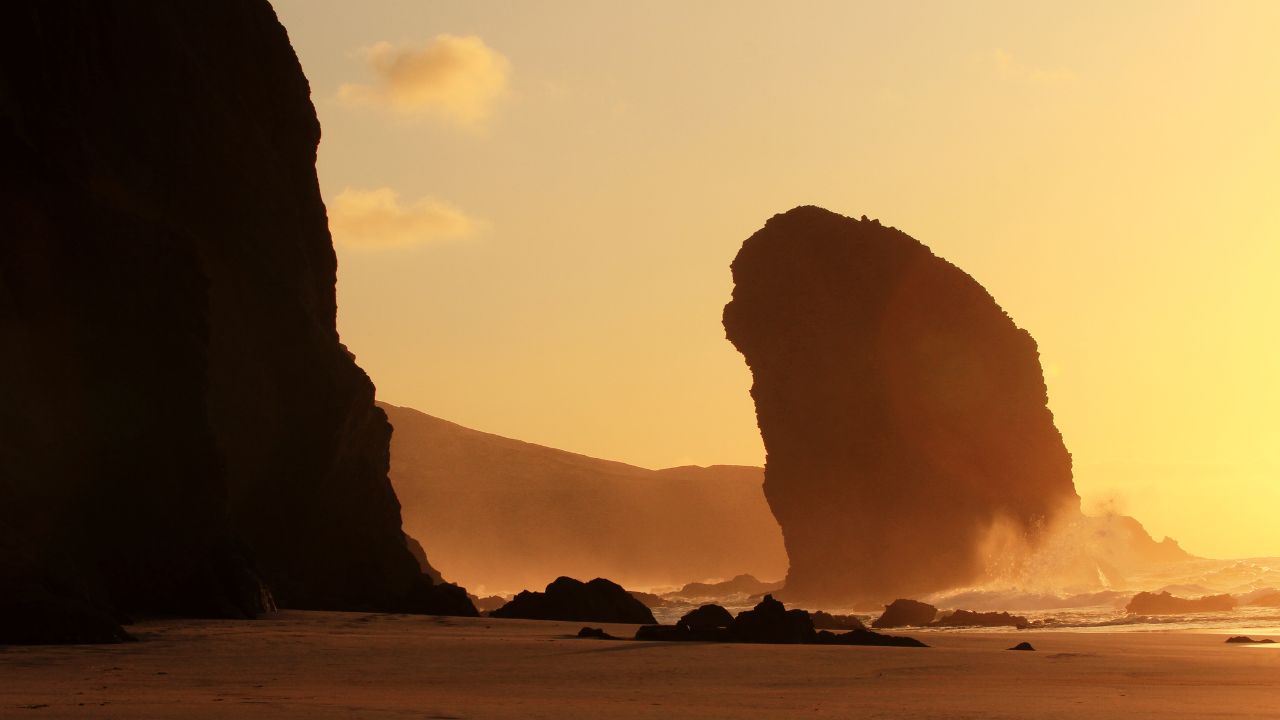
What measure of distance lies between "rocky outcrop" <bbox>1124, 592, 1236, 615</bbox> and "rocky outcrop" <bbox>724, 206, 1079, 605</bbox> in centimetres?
2792

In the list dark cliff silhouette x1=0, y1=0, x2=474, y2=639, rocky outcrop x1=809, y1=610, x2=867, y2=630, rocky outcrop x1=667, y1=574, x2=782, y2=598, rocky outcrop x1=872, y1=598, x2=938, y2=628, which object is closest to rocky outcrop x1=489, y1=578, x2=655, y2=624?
dark cliff silhouette x1=0, y1=0, x2=474, y2=639

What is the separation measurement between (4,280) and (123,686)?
1179 centimetres

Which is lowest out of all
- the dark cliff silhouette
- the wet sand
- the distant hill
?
the wet sand

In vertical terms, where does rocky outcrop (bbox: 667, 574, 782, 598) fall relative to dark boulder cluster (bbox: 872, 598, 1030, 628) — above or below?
above

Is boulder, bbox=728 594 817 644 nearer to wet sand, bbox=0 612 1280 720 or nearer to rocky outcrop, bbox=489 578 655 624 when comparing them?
wet sand, bbox=0 612 1280 720

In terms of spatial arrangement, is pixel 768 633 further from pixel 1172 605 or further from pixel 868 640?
pixel 1172 605

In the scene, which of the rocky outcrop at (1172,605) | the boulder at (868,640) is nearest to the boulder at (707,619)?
the boulder at (868,640)

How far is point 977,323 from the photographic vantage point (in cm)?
7731


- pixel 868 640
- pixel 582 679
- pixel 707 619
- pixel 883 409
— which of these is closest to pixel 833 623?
pixel 707 619

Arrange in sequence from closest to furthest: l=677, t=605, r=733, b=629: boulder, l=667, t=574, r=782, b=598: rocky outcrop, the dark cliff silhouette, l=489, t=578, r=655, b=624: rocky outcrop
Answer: the dark cliff silhouette
l=677, t=605, r=733, b=629: boulder
l=489, t=578, r=655, b=624: rocky outcrop
l=667, t=574, r=782, b=598: rocky outcrop

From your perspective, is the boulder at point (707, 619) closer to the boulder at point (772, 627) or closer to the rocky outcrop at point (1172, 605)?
the boulder at point (772, 627)

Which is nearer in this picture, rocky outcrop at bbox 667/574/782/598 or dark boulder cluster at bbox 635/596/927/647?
dark boulder cluster at bbox 635/596/927/647

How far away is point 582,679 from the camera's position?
12414 millimetres

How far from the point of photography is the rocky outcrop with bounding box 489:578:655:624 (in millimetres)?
30109
